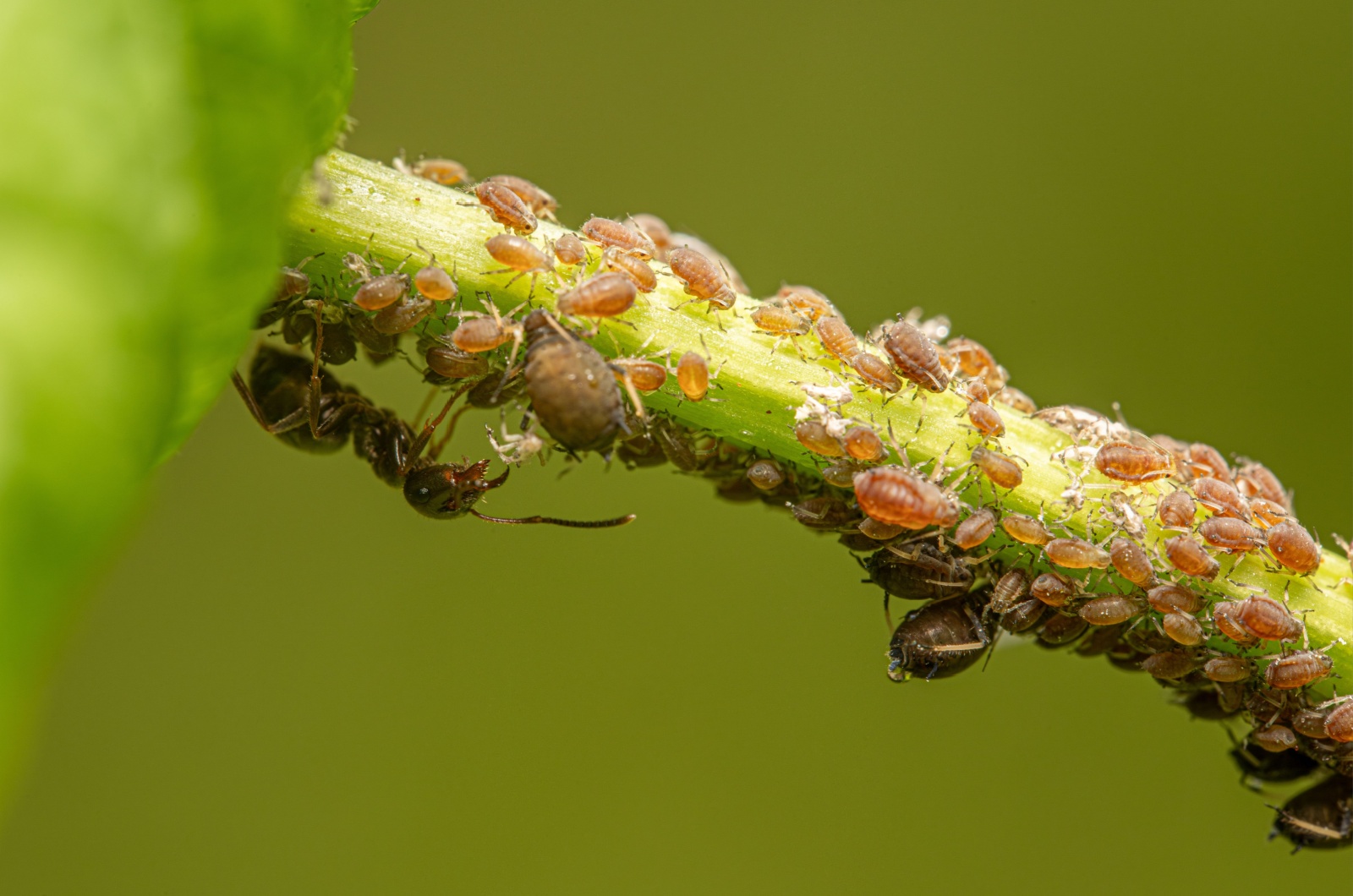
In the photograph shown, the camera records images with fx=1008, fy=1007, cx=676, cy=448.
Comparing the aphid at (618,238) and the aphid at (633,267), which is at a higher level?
the aphid at (618,238)

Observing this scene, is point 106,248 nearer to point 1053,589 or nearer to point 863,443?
point 863,443

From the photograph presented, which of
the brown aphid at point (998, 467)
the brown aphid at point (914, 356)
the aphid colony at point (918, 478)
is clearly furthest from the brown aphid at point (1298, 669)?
the brown aphid at point (914, 356)

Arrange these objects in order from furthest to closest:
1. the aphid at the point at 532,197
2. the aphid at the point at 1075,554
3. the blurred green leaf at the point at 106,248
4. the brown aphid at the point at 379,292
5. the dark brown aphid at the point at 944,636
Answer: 1. the aphid at the point at 532,197
2. the dark brown aphid at the point at 944,636
3. the aphid at the point at 1075,554
4. the brown aphid at the point at 379,292
5. the blurred green leaf at the point at 106,248

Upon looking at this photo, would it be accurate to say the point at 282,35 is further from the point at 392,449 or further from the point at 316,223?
the point at 392,449

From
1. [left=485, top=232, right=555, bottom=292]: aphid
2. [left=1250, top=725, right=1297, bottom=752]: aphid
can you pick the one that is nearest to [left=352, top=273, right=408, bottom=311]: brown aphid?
[left=485, top=232, right=555, bottom=292]: aphid

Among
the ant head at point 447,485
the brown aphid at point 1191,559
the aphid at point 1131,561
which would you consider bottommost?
the ant head at point 447,485

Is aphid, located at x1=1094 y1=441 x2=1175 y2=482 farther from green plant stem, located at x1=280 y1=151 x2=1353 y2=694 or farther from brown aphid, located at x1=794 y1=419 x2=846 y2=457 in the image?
brown aphid, located at x1=794 y1=419 x2=846 y2=457

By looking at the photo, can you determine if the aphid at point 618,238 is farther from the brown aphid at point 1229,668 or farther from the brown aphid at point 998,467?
the brown aphid at point 1229,668
